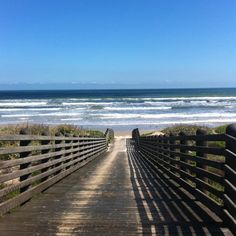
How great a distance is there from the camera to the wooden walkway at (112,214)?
543cm

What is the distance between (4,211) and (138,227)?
1908mm

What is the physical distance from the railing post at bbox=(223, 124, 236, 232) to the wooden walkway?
174 mm

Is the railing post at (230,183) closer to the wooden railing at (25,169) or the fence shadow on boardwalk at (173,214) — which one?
the fence shadow on boardwalk at (173,214)

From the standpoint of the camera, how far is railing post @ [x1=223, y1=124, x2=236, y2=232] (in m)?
5.22

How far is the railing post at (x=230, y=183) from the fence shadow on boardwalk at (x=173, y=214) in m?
0.19

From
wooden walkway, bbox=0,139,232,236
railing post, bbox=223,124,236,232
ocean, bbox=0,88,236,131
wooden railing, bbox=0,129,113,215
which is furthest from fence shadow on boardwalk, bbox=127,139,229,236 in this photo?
ocean, bbox=0,88,236,131

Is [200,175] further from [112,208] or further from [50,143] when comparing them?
[50,143]

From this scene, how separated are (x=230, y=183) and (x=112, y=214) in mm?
1802

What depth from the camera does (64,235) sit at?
5.25 meters

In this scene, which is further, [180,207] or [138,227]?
[180,207]

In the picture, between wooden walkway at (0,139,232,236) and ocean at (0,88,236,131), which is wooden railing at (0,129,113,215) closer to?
wooden walkway at (0,139,232,236)

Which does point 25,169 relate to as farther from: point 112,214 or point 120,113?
point 120,113

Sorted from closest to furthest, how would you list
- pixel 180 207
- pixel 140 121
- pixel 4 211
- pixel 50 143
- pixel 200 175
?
1. pixel 4 211
2. pixel 180 207
3. pixel 200 175
4. pixel 50 143
5. pixel 140 121

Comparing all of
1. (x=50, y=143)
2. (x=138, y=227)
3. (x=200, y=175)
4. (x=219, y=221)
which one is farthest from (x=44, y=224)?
(x=50, y=143)
